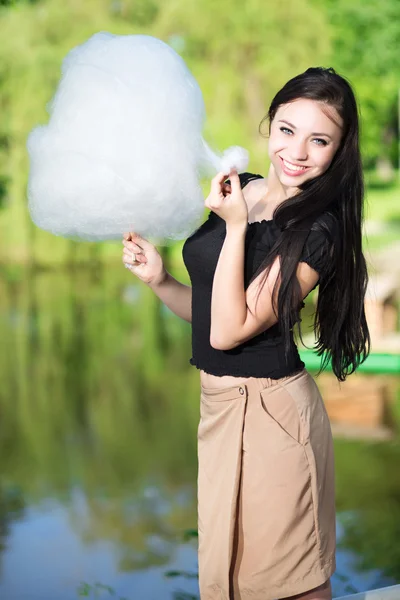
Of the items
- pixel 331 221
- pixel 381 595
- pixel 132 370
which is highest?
pixel 331 221

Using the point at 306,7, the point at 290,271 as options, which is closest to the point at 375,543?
the point at 290,271

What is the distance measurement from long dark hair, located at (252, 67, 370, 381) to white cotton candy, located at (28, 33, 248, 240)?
0.14m

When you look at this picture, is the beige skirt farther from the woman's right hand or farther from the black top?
the woman's right hand

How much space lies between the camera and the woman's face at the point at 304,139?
1.76 meters

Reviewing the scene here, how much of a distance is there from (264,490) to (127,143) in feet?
2.26

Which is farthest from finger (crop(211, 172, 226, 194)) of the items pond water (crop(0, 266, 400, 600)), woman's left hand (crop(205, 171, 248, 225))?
pond water (crop(0, 266, 400, 600))

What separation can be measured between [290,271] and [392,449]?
4067mm

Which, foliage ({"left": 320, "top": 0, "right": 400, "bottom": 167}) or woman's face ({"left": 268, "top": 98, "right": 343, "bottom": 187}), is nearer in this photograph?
woman's face ({"left": 268, "top": 98, "right": 343, "bottom": 187})

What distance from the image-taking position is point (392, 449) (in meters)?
5.58

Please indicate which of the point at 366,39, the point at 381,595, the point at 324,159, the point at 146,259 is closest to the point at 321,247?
the point at 324,159

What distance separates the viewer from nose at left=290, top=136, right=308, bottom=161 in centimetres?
176

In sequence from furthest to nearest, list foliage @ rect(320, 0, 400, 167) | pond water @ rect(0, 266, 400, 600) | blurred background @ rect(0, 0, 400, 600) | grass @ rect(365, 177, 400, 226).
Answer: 1. grass @ rect(365, 177, 400, 226)
2. foliage @ rect(320, 0, 400, 167)
3. blurred background @ rect(0, 0, 400, 600)
4. pond water @ rect(0, 266, 400, 600)

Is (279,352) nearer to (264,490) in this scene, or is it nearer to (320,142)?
(264,490)

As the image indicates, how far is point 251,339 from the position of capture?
6.02 ft
